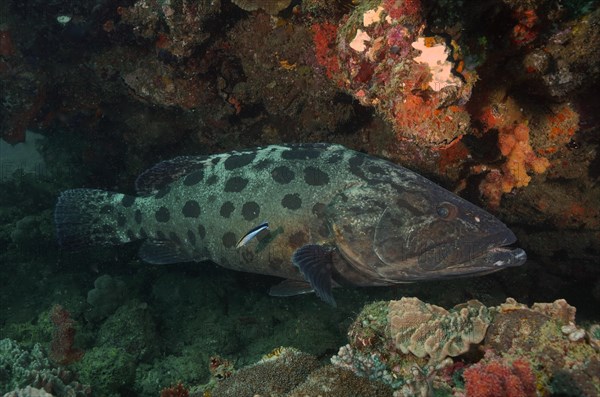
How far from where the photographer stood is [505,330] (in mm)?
3168

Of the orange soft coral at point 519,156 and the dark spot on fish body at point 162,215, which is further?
A: the dark spot on fish body at point 162,215

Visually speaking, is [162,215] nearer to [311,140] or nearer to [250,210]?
[250,210]

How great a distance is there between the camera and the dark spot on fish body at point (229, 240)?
16.2 ft

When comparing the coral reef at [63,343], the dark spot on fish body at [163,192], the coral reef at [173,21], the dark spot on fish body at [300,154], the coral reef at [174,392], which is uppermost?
the coral reef at [173,21]

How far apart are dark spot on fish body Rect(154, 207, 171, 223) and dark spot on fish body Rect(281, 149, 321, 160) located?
181 centimetres

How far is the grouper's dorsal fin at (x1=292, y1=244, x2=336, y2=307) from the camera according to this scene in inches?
159

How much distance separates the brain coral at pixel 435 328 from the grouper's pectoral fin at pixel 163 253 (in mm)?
3059

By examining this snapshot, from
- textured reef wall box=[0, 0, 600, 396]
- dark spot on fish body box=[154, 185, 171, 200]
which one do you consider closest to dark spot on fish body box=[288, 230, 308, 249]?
textured reef wall box=[0, 0, 600, 396]

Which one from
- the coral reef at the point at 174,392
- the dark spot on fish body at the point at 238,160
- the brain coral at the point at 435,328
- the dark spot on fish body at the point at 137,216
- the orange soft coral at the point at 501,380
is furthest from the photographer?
the dark spot on fish body at the point at 137,216

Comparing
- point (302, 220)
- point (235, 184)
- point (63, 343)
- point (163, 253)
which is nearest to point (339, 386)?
point (302, 220)

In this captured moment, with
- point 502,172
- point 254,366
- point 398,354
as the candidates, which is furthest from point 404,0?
point 254,366

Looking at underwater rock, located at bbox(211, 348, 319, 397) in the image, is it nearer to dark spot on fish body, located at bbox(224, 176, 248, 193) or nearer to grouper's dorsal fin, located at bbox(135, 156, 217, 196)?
dark spot on fish body, located at bbox(224, 176, 248, 193)

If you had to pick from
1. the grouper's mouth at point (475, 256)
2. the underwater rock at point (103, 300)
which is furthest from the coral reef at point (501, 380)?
the underwater rock at point (103, 300)

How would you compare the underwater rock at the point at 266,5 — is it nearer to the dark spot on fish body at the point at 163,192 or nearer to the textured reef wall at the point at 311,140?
the textured reef wall at the point at 311,140
